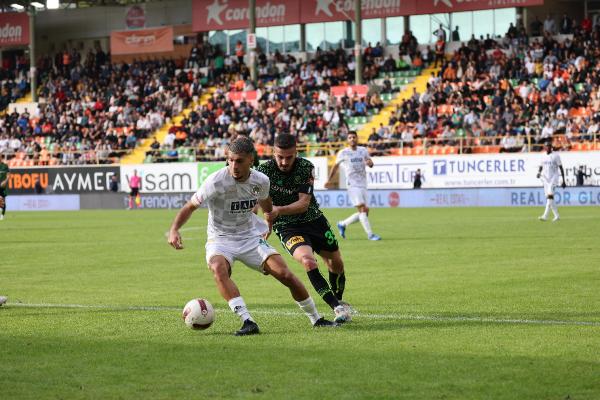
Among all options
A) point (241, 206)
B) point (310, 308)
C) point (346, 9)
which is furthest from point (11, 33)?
point (310, 308)

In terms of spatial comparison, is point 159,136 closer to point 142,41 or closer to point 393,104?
point 142,41

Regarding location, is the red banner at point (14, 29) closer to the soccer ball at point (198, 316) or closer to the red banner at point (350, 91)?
the red banner at point (350, 91)

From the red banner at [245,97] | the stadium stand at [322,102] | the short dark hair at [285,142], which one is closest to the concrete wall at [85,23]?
the stadium stand at [322,102]

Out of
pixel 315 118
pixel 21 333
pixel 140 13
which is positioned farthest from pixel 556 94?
pixel 21 333

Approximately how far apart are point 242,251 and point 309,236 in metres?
1.37

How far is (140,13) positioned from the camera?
6594 centimetres

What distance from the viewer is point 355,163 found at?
77.0 ft

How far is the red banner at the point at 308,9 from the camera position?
51966 mm

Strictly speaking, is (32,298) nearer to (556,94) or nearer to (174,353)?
(174,353)

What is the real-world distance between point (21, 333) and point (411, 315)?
392 cm

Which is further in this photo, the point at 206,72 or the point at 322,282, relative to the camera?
the point at 206,72

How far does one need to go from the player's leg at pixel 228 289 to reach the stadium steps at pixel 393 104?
39.5 m

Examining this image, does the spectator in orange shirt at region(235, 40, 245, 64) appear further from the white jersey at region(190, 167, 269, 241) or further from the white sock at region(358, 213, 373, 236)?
the white jersey at region(190, 167, 269, 241)

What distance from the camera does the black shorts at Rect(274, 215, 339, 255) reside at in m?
11.0
